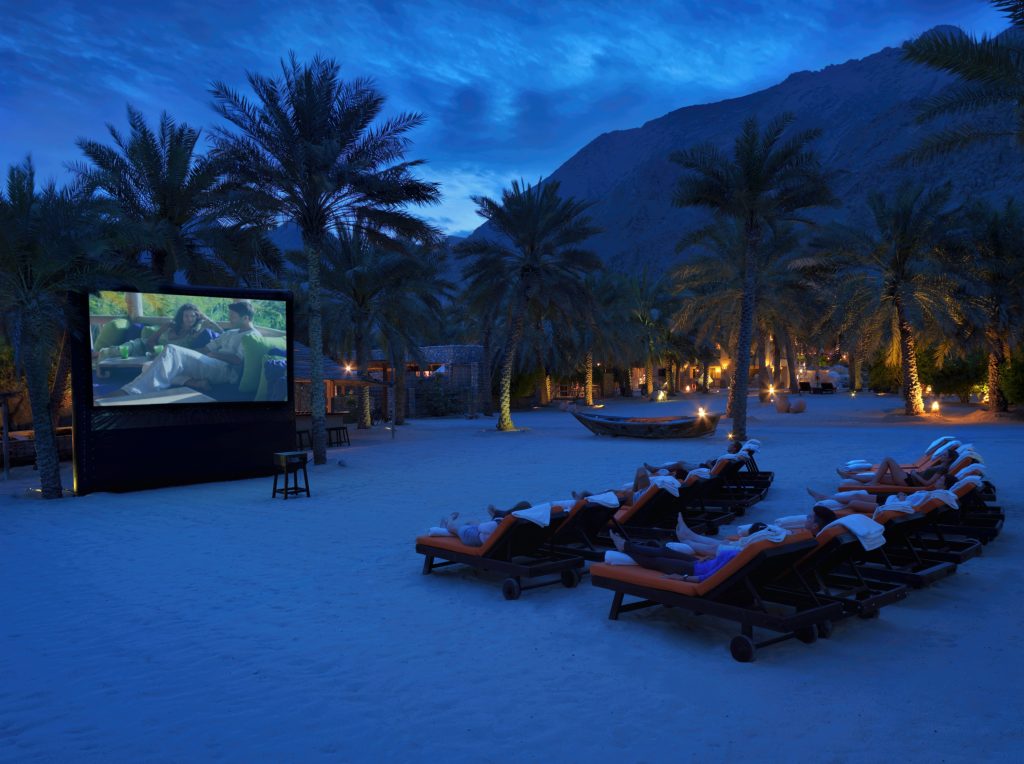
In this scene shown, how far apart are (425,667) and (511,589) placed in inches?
61.5

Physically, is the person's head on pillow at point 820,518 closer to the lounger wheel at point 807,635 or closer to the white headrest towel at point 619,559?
the lounger wheel at point 807,635

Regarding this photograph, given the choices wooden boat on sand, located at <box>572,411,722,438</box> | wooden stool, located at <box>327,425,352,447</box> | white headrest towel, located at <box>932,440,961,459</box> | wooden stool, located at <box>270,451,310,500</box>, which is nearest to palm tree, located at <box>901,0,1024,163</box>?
white headrest towel, located at <box>932,440,961,459</box>

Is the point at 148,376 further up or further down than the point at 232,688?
further up

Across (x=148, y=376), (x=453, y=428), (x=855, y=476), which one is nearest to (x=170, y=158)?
(x=148, y=376)

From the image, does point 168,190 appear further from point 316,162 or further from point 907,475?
point 907,475

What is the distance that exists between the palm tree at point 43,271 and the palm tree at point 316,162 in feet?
13.6

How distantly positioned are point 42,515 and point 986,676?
1219cm

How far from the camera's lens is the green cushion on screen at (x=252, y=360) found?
15602 millimetres

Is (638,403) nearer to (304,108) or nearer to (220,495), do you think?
(304,108)

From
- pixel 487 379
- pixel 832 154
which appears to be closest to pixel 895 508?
pixel 487 379

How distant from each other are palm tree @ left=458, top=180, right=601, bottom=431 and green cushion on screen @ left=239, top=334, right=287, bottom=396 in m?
11.3

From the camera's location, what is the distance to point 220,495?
13.1 metres

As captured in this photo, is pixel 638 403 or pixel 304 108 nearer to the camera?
pixel 304 108

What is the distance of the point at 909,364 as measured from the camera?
2683cm
